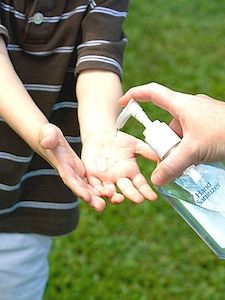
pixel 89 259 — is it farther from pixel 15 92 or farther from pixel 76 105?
pixel 15 92

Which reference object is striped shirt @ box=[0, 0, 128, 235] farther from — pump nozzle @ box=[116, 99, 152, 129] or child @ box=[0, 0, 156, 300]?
pump nozzle @ box=[116, 99, 152, 129]

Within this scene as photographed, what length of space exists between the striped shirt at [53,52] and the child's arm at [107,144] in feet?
0.12

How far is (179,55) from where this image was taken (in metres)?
3.94

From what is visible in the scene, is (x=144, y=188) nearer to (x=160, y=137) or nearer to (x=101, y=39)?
(x=160, y=137)

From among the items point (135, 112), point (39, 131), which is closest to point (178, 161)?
point (135, 112)

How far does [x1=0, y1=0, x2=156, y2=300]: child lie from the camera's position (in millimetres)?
1574

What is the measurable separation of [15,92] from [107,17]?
0.29 m

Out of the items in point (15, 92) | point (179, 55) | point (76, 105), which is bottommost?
point (179, 55)

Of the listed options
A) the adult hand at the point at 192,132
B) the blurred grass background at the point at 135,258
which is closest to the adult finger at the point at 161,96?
the adult hand at the point at 192,132

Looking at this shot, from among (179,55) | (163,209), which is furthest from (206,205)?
(179,55)

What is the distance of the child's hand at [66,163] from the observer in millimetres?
1485

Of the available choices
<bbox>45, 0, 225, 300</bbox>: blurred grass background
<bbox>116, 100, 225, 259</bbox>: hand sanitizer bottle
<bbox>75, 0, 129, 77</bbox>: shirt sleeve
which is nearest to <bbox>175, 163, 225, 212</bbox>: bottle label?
<bbox>116, 100, 225, 259</bbox>: hand sanitizer bottle

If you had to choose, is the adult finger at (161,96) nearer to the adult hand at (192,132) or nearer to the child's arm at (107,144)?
the adult hand at (192,132)

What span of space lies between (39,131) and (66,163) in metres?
0.07
